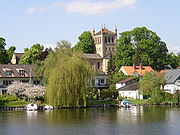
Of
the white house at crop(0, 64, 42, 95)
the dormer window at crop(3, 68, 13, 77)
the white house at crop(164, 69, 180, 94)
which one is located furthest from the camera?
the white house at crop(164, 69, 180, 94)

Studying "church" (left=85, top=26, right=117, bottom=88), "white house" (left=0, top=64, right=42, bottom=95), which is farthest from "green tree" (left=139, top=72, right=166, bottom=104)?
"church" (left=85, top=26, right=117, bottom=88)

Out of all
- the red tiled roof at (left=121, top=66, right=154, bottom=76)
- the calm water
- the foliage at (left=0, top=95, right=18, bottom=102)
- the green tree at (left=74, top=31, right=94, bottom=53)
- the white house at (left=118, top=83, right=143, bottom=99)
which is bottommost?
the calm water

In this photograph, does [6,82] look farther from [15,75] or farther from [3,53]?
[3,53]

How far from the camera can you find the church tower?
409 ft

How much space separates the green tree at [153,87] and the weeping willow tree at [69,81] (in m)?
14.4

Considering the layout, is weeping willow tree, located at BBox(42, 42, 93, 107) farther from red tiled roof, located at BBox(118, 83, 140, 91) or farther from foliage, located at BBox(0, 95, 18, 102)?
red tiled roof, located at BBox(118, 83, 140, 91)


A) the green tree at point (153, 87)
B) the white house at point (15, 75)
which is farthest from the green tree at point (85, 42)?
the green tree at point (153, 87)

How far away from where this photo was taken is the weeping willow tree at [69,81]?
61875 mm

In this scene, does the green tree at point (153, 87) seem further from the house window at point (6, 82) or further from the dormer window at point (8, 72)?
the dormer window at point (8, 72)

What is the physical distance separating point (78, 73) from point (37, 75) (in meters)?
16.8

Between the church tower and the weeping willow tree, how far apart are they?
193ft

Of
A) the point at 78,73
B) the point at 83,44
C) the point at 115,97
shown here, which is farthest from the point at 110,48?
the point at 78,73

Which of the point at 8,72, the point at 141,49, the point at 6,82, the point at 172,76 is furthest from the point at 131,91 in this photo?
the point at 6,82

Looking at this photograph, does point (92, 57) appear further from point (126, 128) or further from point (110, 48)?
point (126, 128)
